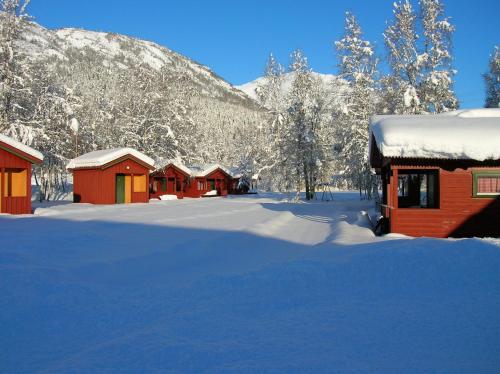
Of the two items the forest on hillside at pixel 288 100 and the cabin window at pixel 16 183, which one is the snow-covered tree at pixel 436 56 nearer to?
the forest on hillside at pixel 288 100

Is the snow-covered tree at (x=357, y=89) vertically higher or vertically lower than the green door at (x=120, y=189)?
higher

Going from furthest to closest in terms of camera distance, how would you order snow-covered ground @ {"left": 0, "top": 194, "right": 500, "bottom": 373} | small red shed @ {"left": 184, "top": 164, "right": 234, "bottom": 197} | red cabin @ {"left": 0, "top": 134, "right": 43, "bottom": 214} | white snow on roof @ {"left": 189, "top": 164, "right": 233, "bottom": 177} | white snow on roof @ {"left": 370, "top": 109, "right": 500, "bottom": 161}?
small red shed @ {"left": 184, "top": 164, "right": 234, "bottom": 197} → white snow on roof @ {"left": 189, "top": 164, "right": 233, "bottom": 177} → red cabin @ {"left": 0, "top": 134, "right": 43, "bottom": 214} → white snow on roof @ {"left": 370, "top": 109, "right": 500, "bottom": 161} → snow-covered ground @ {"left": 0, "top": 194, "right": 500, "bottom": 373}

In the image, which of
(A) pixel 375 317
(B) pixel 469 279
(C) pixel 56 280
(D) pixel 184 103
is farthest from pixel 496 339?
(D) pixel 184 103

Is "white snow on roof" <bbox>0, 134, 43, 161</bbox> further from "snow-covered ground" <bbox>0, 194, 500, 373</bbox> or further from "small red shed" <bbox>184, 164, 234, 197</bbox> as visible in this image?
"small red shed" <bbox>184, 164, 234, 197</bbox>

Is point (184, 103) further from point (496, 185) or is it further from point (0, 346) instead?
point (0, 346)

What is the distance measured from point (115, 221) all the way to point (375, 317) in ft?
47.2

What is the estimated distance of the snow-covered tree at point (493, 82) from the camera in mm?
43812

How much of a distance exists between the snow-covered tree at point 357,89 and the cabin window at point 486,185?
62.1 feet

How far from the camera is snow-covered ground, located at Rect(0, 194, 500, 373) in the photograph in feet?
14.1

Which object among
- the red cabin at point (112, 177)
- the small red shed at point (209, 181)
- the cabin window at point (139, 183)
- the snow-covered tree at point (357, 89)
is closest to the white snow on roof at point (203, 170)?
the small red shed at point (209, 181)

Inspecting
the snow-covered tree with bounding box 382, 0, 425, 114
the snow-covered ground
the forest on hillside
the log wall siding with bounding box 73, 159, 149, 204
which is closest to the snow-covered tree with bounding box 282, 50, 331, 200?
the forest on hillside

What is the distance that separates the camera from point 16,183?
883 inches

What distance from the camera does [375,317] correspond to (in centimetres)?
547

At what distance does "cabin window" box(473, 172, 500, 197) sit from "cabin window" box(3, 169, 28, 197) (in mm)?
20843
